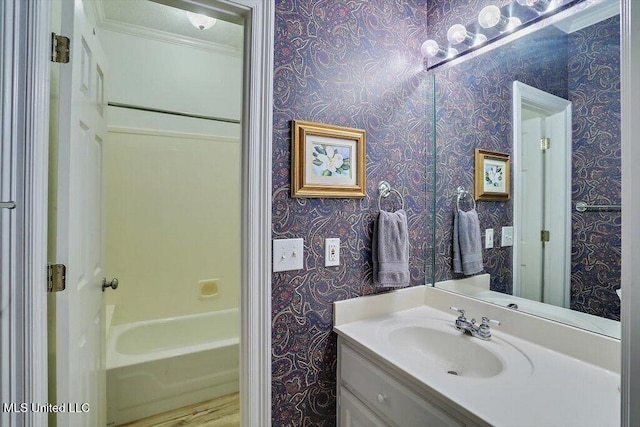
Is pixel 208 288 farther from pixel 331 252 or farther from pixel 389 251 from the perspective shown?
pixel 389 251

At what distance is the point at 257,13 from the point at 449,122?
999 millimetres

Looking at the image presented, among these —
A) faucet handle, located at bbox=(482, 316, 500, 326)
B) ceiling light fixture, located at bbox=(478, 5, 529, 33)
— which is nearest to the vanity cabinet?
faucet handle, located at bbox=(482, 316, 500, 326)

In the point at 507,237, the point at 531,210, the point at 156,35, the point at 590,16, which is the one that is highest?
the point at 156,35

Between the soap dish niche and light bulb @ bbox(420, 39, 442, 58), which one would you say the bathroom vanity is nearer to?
light bulb @ bbox(420, 39, 442, 58)

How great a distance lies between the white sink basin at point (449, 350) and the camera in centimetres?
108

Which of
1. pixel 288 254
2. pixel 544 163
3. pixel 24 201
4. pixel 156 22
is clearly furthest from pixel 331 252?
pixel 156 22

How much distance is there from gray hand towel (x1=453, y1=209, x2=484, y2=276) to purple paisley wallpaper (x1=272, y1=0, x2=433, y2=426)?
195 mm

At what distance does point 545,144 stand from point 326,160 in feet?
2.78

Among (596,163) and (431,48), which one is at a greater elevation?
(431,48)

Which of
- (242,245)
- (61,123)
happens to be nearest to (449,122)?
(242,245)

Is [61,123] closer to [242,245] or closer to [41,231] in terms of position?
[41,231]

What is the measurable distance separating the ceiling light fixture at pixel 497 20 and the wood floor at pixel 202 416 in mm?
2499

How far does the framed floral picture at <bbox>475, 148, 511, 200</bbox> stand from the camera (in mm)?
1317

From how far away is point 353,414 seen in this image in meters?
1.23
